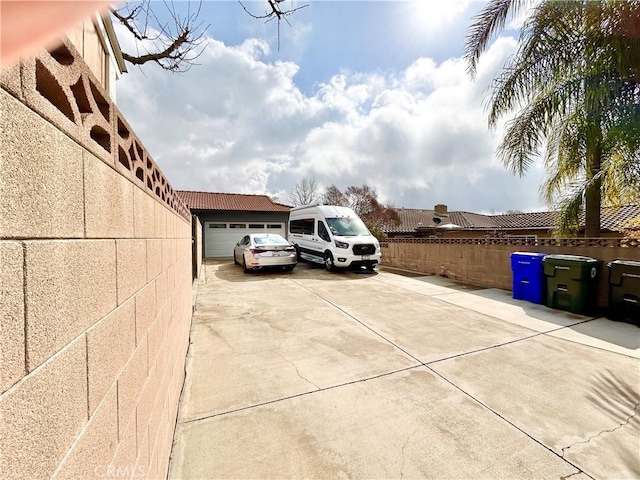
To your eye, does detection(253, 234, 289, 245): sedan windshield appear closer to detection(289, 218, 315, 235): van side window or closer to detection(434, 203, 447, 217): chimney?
detection(289, 218, 315, 235): van side window

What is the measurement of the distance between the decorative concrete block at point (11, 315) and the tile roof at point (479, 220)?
21.0m

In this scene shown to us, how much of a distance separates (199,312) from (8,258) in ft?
18.7

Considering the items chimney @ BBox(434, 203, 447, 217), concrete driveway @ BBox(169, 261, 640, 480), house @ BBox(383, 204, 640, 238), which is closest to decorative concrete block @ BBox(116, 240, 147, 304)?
concrete driveway @ BBox(169, 261, 640, 480)

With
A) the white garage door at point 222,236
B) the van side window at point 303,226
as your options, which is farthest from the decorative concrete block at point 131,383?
the white garage door at point 222,236

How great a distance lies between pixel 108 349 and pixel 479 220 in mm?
36308

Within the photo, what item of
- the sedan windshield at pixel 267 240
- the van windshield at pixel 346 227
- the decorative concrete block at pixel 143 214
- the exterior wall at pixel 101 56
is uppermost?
the exterior wall at pixel 101 56

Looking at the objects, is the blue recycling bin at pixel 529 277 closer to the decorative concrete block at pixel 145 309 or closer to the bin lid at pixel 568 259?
the bin lid at pixel 568 259

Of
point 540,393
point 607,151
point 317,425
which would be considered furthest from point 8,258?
point 607,151

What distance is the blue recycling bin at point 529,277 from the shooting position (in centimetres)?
678

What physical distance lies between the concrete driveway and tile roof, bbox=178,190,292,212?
1432cm

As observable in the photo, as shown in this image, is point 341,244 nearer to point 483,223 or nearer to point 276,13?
point 276,13

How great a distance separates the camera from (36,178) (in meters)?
0.74

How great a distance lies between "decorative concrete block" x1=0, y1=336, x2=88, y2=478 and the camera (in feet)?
1.97

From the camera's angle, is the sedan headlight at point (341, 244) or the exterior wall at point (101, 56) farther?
the sedan headlight at point (341, 244)
